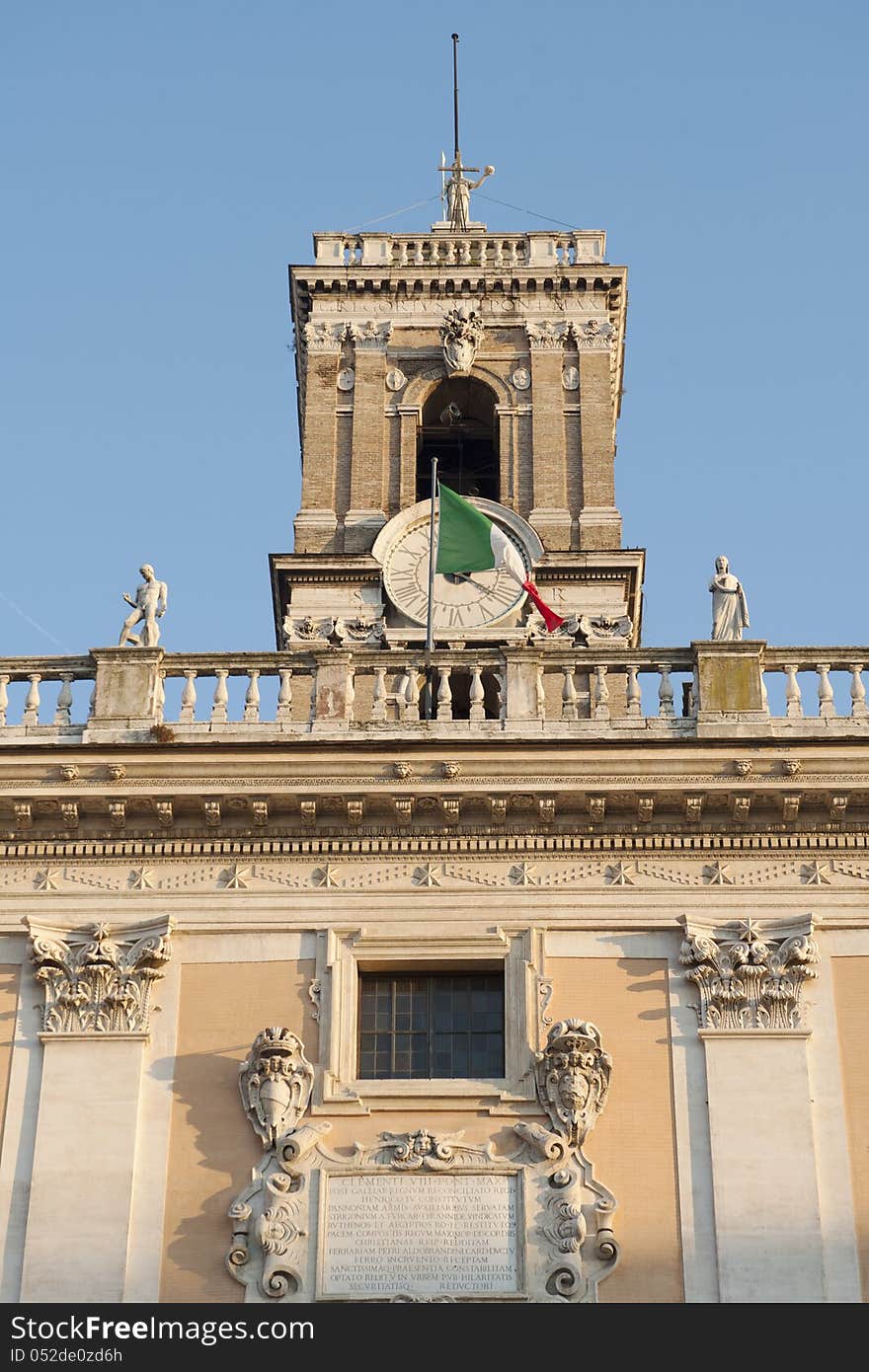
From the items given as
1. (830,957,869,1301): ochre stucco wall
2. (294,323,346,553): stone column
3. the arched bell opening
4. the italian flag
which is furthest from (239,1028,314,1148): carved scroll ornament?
the arched bell opening

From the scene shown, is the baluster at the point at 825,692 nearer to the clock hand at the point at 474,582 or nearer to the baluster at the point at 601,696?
the baluster at the point at 601,696

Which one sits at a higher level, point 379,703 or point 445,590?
point 445,590

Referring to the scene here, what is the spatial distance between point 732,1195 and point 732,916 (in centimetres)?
272

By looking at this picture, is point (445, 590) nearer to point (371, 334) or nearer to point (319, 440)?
point (319, 440)

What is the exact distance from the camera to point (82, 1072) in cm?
2320

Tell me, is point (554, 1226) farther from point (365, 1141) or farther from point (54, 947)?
point (54, 947)

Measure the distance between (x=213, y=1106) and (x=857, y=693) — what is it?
295 inches

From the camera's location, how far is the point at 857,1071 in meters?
23.2

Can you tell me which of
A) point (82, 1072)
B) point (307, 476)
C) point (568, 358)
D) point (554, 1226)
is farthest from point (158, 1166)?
point (568, 358)

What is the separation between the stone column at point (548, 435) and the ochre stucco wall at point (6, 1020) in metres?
14.5

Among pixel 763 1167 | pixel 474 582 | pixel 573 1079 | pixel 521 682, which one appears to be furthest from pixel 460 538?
pixel 763 1167

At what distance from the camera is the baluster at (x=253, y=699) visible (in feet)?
83.9

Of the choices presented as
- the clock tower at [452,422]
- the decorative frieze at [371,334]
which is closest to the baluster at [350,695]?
the clock tower at [452,422]
